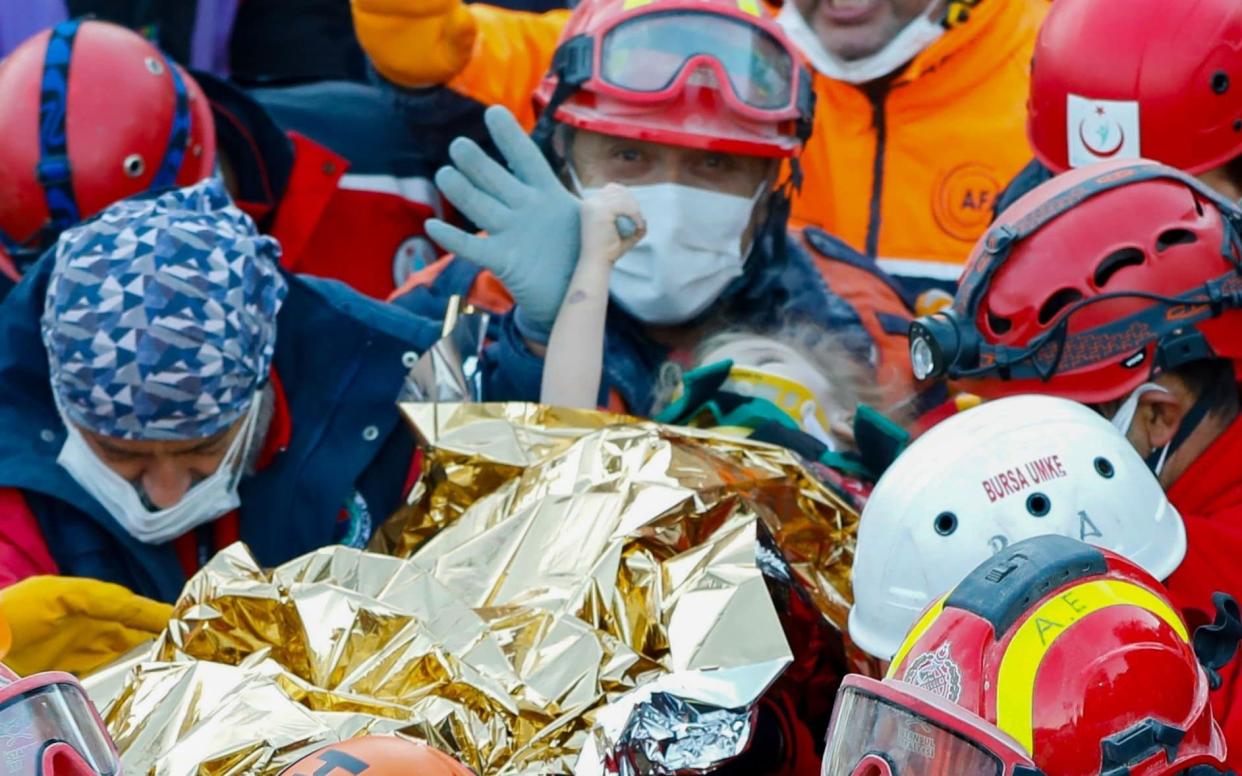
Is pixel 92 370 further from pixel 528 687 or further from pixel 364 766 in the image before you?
pixel 364 766

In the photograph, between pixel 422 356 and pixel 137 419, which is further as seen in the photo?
pixel 422 356

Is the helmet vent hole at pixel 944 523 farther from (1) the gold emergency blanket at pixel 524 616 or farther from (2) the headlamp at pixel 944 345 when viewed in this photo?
(2) the headlamp at pixel 944 345

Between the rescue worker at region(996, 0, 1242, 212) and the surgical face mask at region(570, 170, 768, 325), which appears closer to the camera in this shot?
the rescue worker at region(996, 0, 1242, 212)

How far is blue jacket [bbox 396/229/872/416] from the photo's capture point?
4.12 m

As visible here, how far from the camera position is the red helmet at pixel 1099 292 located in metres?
3.19

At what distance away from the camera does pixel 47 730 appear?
2.22 meters

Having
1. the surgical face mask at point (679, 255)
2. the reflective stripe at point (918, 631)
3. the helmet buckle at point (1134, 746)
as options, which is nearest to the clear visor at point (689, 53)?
the surgical face mask at point (679, 255)

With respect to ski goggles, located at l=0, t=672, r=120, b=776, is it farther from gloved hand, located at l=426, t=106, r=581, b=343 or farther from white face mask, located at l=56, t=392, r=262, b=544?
gloved hand, located at l=426, t=106, r=581, b=343

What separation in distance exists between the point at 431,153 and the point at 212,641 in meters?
2.63

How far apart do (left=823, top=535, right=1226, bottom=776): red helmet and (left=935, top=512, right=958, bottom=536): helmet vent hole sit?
0.45 meters

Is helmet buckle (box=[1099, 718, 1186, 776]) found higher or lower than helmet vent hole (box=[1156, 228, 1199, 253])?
lower

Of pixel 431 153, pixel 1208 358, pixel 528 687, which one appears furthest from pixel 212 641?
pixel 431 153

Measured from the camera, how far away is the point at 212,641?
3.02 metres

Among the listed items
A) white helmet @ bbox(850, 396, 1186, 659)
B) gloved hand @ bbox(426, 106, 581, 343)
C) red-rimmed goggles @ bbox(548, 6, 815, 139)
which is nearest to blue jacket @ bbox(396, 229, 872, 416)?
gloved hand @ bbox(426, 106, 581, 343)
